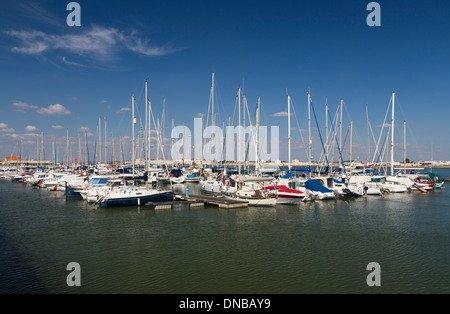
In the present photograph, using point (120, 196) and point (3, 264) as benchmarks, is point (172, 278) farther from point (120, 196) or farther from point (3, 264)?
point (120, 196)

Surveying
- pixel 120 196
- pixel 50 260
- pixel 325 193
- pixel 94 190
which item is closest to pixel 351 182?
pixel 325 193

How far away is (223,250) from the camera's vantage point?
71.8ft

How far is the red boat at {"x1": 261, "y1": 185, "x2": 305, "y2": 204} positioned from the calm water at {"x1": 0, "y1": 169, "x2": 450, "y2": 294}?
13.5 ft

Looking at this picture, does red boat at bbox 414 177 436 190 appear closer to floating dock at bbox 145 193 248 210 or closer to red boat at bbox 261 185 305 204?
red boat at bbox 261 185 305 204

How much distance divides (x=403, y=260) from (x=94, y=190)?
40.6m

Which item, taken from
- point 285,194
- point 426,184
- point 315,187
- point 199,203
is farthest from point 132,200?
point 426,184

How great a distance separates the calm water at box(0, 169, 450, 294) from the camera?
53.3 feet

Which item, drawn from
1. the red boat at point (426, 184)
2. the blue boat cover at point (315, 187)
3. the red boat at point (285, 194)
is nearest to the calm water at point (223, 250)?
the red boat at point (285, 194)

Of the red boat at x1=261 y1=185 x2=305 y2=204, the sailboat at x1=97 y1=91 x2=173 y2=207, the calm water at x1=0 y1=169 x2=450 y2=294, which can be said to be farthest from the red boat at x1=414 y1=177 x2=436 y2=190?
the sailboat at x1=97 y1=91 x2=173 y2=207

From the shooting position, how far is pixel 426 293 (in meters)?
15.4

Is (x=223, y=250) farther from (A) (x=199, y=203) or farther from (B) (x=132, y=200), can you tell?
(B) (x=132, y=200)

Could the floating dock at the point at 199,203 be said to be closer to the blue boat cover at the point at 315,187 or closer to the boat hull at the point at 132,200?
the boat hull at the point at 132,200

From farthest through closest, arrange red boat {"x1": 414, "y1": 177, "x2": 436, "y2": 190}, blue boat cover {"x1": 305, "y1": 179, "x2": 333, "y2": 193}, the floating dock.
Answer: red boat {"x1": 414, "y1": 177, "x2": 436, "y2": 190} < blue boat cover {"x1": 305, "y1": 179, "x2": 333, "y2": 193} < the floating dock

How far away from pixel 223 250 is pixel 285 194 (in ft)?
71.6
